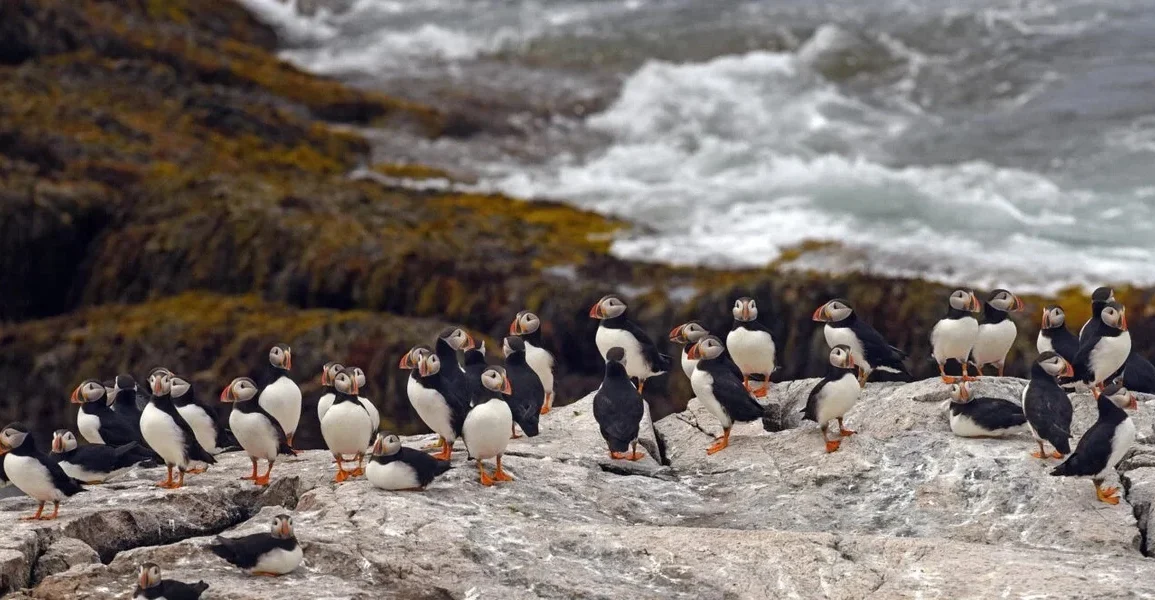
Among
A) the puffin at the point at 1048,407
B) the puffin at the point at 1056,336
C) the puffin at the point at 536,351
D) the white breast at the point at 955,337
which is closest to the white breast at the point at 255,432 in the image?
the puffin at the point at 536,351

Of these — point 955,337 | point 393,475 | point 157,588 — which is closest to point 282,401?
point 393,475

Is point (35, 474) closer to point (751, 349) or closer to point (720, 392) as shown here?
point (720, 392)

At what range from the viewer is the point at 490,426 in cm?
1070

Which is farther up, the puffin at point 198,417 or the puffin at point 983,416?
the puffin at point 198,417

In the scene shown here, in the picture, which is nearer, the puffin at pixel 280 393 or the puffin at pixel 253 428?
the puffin at pixel 253 428

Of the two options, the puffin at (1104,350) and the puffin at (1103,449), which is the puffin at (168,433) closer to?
the puffin at (1103,449)

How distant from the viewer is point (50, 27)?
2750 cm

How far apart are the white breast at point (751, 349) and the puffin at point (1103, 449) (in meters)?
2.79

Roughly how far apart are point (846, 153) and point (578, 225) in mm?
9072

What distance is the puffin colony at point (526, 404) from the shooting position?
1051 centimetres

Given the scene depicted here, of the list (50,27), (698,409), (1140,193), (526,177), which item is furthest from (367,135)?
(698,409)

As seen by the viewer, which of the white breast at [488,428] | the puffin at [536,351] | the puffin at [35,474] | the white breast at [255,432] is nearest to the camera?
the puffin at [35,474]

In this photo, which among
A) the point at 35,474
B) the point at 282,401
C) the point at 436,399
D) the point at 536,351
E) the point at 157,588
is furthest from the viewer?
the point at 536,351

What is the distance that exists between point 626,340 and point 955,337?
2723mm
